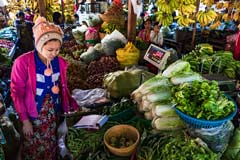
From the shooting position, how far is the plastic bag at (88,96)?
279 cm

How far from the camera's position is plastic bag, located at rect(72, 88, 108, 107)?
2794mm

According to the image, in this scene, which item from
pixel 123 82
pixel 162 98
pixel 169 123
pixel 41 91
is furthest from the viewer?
pixel 123 82

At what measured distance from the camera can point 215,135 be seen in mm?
1785

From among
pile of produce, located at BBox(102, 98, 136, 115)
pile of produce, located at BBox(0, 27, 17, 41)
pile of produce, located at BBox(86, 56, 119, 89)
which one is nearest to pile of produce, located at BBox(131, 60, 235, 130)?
pile of produce, located at BBox(102, 98, 136, 115)

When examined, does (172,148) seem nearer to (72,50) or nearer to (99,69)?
(99,69)

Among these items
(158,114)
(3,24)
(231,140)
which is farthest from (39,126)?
(3,24)

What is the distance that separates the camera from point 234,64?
3.06m

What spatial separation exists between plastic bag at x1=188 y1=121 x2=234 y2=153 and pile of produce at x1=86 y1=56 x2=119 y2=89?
6.27ft

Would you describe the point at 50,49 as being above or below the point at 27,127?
above

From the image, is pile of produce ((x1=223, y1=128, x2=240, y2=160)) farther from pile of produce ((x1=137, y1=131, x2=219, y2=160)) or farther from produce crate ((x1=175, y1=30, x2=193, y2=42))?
produce crate ((x1=175, y1=30, x2=193, y2=42))

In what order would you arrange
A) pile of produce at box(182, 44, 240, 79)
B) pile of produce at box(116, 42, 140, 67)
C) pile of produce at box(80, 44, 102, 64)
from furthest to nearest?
pile of produce at box(80, 44, 102, 64), pile of produce at box(116, 42, 140, 67), pile of produce at box(182, 44, 240, 79)

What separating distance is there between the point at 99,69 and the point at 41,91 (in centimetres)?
174

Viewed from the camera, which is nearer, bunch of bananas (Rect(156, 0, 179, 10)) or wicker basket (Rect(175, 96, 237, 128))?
wicker basket (Rect(175, 96, 237, 128))

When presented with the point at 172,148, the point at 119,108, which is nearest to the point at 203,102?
the point at 172,148
